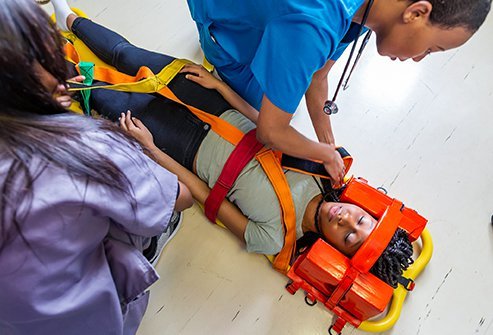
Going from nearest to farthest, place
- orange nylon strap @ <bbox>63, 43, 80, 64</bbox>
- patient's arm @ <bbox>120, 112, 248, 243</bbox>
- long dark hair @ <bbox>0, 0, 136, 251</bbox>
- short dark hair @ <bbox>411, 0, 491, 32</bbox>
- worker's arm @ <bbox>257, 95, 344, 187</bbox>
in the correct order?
1. long dark hair @ <bbox>0, 0, 136, 251</bbox>
2. short dark hair @ <bbox>411, 0, 491, 32</bbox>
3. worker's arm @ <bbox>257, 95, 344, 187</bbox>
4. patient's arm @ <bbox>120, 112, 248, 243</bbox>
5. orange nylon strap @ <bbox>63, 43, 80, 64</bbox>

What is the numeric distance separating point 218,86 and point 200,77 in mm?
60

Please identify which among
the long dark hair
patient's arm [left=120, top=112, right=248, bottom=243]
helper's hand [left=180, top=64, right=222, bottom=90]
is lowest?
patient's arm [left=120, top=112, right=248, bottom=243]

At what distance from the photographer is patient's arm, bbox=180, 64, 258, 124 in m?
1.21

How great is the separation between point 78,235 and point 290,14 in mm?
568

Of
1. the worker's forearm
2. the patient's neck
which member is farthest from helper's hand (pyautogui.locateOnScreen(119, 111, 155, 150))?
the patient's neck

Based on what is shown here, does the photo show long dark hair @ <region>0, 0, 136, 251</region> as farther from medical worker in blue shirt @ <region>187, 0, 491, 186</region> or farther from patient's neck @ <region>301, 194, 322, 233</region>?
patient's neck @ <region>301, 194, 322, 233</region>

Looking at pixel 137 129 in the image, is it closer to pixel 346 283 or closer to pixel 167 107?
pixel 167 107

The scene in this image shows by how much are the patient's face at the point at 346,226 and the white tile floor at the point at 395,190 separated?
22cm

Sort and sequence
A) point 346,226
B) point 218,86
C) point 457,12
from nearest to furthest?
1. point 457,12
2. point 346,226
3. point 218,86

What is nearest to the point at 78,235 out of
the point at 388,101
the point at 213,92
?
the point at 213,92

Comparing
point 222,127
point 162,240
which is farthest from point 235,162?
point 162,240

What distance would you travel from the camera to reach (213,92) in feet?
3.99

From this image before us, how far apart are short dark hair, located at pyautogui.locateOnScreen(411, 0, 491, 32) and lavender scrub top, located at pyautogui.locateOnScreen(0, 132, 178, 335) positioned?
0.61 m

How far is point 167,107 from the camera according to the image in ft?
3.94
